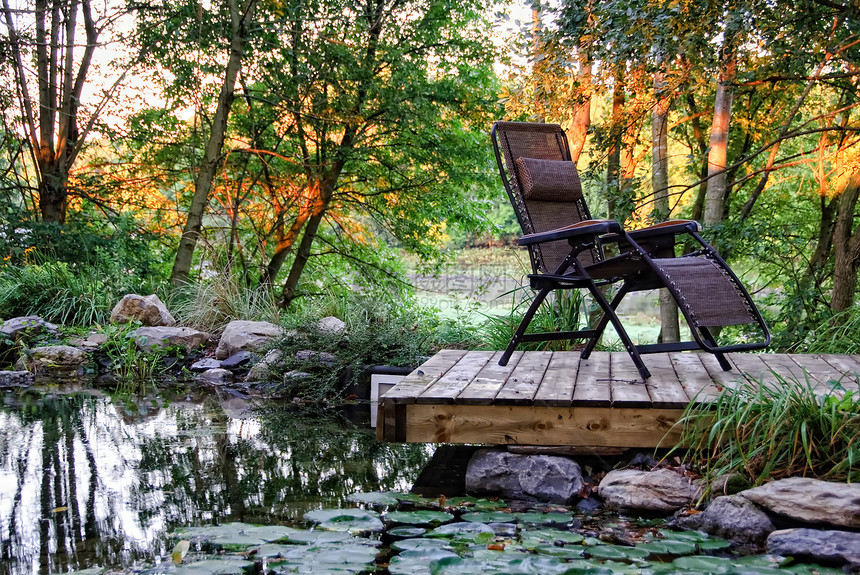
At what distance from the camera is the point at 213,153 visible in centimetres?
792

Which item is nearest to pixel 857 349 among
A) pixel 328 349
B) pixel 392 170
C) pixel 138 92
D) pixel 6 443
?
pixel 328 349

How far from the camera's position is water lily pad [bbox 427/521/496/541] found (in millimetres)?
2171

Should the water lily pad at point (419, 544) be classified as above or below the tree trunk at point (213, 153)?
below

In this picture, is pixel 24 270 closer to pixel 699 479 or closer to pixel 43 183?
pixel 43 183

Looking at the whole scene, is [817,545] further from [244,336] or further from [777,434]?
[244,336]

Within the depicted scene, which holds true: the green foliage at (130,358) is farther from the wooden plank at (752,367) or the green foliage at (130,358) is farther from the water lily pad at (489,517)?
the wooden plank at (752,367)

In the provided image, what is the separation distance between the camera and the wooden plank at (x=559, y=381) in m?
2.71

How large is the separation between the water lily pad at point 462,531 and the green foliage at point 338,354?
8.62 feet

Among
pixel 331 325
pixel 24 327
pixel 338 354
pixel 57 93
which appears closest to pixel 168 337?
pixel 24 327

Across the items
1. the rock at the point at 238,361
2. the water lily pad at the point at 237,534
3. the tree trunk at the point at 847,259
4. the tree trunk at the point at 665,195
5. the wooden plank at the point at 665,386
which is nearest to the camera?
the water lily pad at the point at 237,534

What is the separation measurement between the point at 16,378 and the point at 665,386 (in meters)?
5.02

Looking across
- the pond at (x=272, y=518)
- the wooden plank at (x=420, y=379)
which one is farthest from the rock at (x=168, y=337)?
the wooden plank at (x=420, y=379)

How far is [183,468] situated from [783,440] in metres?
2.35

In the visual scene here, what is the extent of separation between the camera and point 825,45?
16.4 ft
